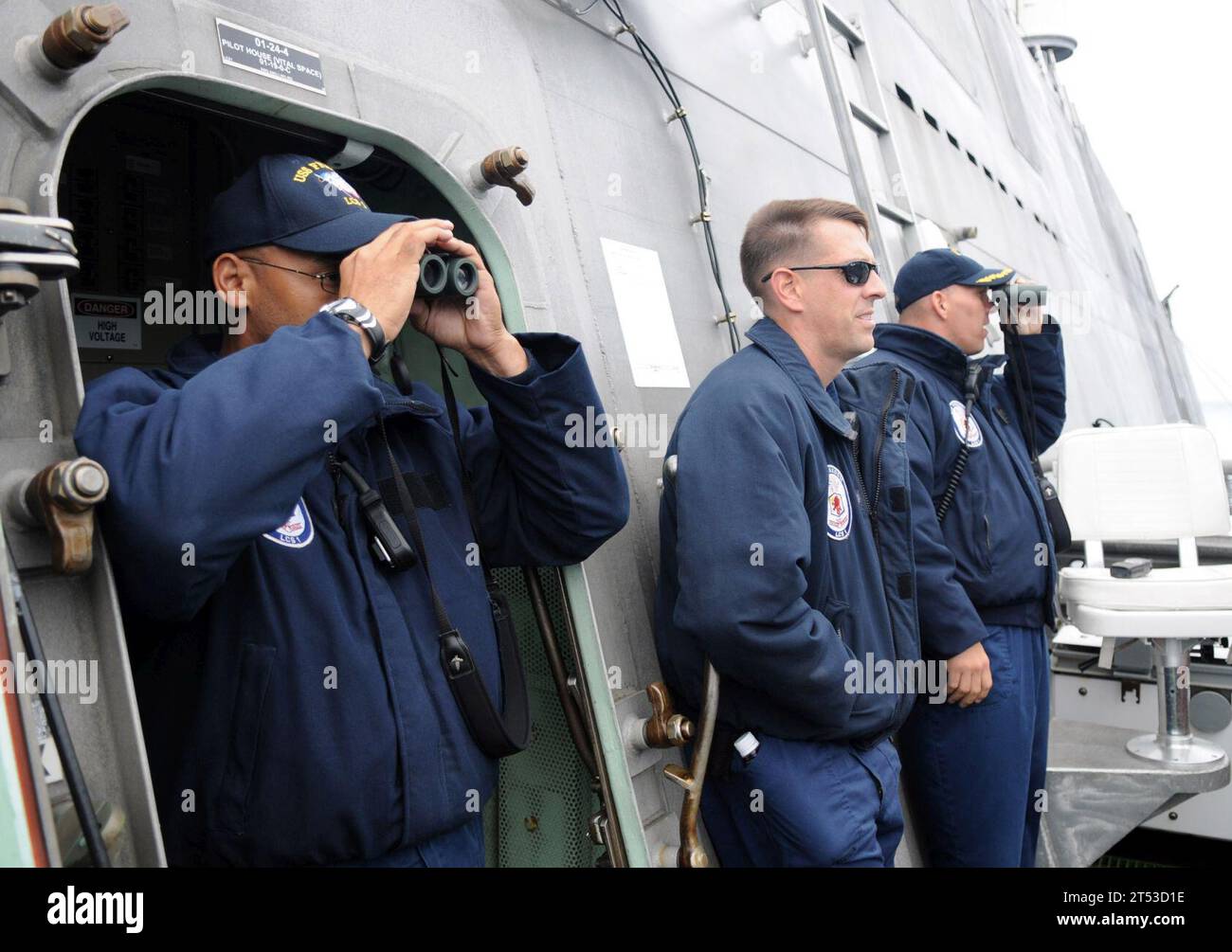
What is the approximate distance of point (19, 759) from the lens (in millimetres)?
845

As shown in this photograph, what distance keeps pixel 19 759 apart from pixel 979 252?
22.6ft

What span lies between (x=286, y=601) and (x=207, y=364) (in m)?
0.44

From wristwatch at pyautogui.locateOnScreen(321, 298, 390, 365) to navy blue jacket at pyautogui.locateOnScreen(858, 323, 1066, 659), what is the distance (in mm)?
1684

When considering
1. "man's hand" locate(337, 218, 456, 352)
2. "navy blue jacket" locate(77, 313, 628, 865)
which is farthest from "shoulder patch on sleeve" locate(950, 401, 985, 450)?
"man's hand" locate(337, 218, 456, 352)

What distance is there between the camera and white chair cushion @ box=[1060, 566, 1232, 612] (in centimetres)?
293

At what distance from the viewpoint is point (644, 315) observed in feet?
8.00

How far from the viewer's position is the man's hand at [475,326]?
5.38 ft

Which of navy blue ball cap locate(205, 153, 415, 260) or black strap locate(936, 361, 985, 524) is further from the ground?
navy blue ball cap locate(205, 153, 415, 260)

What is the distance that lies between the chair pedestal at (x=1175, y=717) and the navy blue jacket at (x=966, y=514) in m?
0.64

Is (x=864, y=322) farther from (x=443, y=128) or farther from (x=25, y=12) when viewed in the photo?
(x=25, y=12)

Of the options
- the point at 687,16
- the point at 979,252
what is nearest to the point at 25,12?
the point at 687,16

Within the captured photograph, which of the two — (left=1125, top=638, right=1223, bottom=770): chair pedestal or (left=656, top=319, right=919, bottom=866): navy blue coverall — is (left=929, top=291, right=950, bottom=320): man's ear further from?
(left=1125, top=638, right=1223, bottom=770): chair pedestal

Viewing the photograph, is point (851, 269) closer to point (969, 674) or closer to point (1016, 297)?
point (969, 674)
